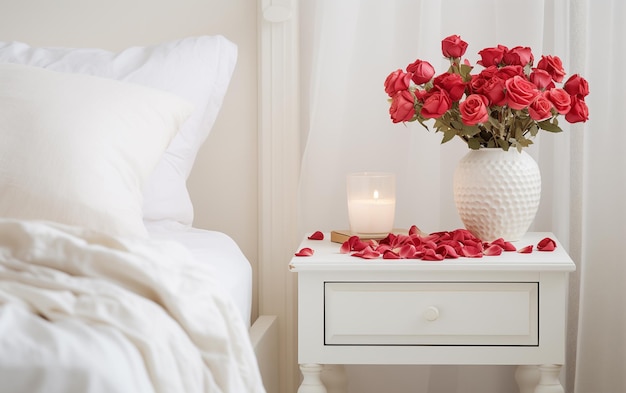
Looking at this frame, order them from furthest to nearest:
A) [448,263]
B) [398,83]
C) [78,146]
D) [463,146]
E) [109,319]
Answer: [463,146], [398,83], [448,263], [78,146], [109,319]

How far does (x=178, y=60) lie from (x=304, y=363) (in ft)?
2.34

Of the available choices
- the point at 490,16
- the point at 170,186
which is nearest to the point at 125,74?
the point at 170,186

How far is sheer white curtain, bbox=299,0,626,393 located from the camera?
180 cm

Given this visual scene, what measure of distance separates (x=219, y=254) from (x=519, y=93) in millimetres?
639

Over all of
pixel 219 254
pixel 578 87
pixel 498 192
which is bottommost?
pixel 219 254

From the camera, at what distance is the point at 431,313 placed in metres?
1.47

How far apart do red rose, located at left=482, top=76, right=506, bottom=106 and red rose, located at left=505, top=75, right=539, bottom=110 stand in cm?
2

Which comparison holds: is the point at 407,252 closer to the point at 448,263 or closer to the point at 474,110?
the point at 448,263

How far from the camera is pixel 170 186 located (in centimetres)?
169

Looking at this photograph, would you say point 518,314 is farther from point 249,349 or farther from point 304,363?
point 249,349

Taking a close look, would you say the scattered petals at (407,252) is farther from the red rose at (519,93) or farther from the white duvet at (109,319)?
the white duvet at (109,319)

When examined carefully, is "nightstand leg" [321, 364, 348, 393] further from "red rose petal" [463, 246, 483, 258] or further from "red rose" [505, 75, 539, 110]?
"red rose" [505, 75, 539, 110]

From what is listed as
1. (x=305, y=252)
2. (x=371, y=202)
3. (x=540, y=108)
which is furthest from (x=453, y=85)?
(x=305, y=252)

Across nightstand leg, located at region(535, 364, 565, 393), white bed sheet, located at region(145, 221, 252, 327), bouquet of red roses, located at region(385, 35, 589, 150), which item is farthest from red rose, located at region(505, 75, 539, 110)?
white bed sheet, located at region(145, 221, 252, 327)
